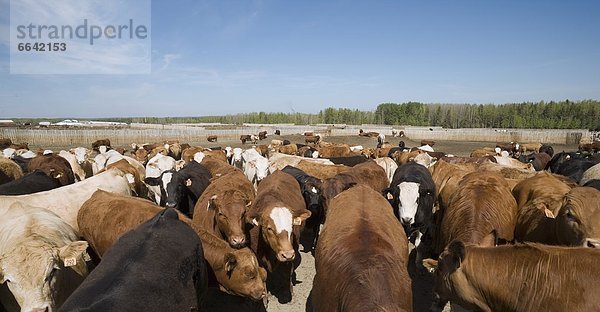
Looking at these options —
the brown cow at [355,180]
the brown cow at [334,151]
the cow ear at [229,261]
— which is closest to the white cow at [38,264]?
the cow ear at [229,261]

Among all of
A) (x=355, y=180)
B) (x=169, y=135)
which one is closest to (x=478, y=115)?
(x=169, y=135)

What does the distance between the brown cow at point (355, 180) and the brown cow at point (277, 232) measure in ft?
4.28

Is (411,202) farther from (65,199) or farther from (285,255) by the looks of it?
(65,199)

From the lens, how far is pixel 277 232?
5.36m

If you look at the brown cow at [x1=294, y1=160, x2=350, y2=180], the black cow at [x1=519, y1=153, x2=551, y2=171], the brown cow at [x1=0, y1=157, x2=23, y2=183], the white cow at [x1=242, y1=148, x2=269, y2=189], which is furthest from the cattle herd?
the black cow at [x1=519, y1=153, x2=551, y2=171]

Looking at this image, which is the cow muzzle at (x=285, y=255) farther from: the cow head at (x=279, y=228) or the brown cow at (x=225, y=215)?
the brown cow at (x=225, y=215)

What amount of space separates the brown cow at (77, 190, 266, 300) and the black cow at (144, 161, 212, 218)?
2.32 metres

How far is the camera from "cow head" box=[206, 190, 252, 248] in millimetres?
5559

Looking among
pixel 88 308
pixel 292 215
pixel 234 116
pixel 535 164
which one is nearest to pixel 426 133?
pixel 535 164

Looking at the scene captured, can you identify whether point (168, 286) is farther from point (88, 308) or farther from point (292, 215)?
point (292, 215)

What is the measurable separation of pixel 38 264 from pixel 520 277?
489cm

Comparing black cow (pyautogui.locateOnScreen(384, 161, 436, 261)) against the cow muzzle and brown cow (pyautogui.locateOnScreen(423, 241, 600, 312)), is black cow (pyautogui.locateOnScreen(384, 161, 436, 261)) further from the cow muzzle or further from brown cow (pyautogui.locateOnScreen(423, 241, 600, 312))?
brown cow (pyautogui.locateOnScreen(423, 241, 600, 312))

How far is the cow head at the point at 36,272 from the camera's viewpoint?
140 inches

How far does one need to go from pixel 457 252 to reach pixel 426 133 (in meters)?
51.1
